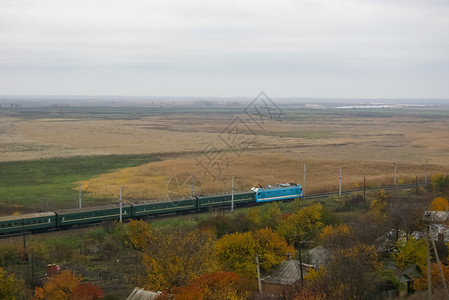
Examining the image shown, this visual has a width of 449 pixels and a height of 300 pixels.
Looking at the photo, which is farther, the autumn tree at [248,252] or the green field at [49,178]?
the green field at [49,178]

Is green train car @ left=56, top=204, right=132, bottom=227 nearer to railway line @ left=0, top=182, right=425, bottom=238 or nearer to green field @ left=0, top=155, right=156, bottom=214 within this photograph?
railway line @ left=0, top=182, right=425, bottom=238

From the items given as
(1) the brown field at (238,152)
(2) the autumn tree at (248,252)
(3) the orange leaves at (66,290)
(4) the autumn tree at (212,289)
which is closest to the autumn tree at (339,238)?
(2) the autumn tree at (248,252)

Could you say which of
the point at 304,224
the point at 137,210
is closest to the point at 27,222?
the point at 137,210

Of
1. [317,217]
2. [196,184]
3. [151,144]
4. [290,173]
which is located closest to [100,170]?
[196,184]

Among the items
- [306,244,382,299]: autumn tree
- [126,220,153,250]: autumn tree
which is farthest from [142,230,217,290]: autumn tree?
[126,220,153,250]: autumn tree

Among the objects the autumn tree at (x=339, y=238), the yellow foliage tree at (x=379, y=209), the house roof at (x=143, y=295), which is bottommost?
the yellow foliage tree at (x=379, y=209)

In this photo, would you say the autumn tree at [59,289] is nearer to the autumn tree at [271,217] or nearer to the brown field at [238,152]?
the autumn tree at [271,217]
